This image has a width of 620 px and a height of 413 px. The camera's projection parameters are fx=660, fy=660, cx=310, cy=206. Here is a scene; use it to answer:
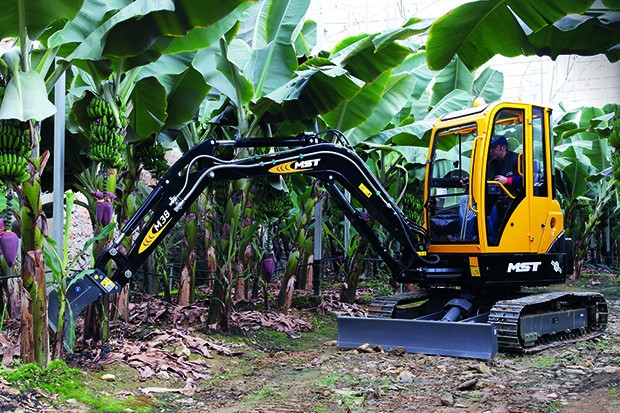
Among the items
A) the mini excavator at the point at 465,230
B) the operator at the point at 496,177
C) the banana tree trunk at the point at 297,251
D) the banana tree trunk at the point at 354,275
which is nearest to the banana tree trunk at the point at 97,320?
the mini excavator at the point at 465,230

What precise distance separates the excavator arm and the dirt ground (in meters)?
0.66

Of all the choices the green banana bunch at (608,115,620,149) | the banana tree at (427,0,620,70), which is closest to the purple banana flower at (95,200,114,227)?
the banana tree at (427,0,620,70)

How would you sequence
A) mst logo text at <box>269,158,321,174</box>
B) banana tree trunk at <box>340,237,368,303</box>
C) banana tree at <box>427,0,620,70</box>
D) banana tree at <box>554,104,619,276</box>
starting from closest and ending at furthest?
1. banana tree at <box>427,0,620,70</box>
2. mst logo text at <box>269,158,321,174</box>
3. banana tree trunk at <box>340,237,368,303</box>
4. banana tree at <box>554,104,619,276</box>

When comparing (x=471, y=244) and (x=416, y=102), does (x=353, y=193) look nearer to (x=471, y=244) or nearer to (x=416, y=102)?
(x=471, y=244)

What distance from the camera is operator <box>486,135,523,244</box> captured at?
7.31 metres

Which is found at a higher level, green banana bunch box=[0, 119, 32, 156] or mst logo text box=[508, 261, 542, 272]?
green banana bunch box=[0, 119, 32, 156]

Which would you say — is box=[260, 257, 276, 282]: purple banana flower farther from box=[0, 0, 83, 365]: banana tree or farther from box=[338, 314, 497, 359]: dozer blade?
box=[0, 0, 83, 365]: banana tree

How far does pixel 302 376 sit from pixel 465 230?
2.70 metres

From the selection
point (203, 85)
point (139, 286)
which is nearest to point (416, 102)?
point (203, 85)

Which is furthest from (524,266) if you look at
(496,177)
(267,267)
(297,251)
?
(267,267)

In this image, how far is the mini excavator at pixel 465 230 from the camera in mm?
6668

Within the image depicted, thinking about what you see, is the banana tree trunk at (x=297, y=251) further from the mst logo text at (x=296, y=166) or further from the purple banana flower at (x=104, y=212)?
the purple banana flower at (x=104, y=212)

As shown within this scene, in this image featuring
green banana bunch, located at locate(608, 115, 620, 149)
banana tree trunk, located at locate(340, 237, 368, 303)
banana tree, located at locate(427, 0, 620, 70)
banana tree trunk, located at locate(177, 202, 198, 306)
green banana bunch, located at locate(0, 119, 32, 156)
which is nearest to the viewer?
green banana bunch, located at locate(0, 119, 32, 156)

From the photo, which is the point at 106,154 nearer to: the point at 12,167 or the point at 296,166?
the point at 12,167
